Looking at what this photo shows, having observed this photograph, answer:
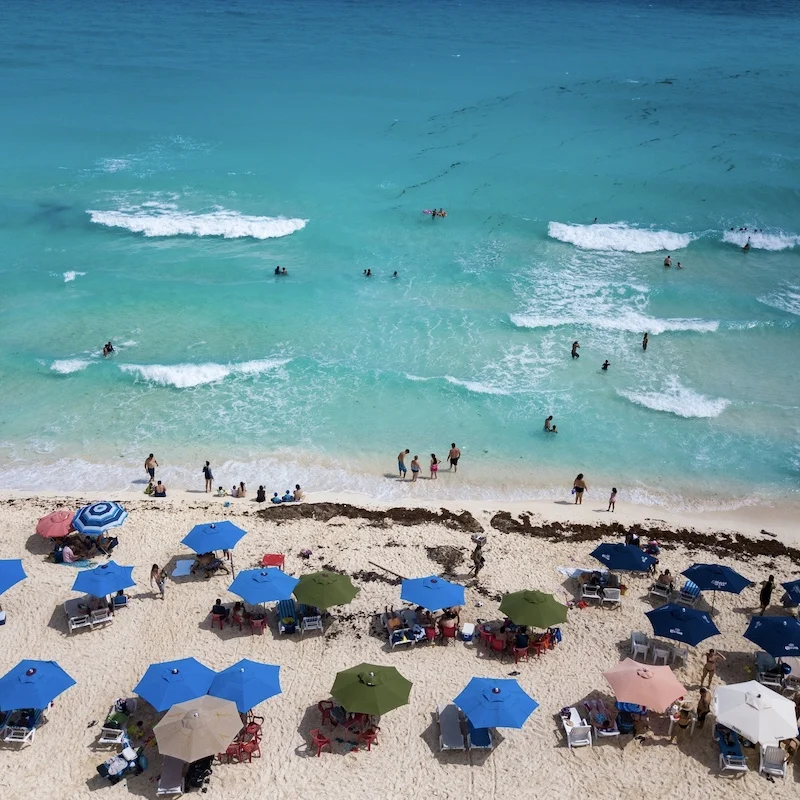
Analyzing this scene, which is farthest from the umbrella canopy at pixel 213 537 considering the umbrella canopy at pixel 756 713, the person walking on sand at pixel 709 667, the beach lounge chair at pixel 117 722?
the umbrella canopy at pixel 756 713

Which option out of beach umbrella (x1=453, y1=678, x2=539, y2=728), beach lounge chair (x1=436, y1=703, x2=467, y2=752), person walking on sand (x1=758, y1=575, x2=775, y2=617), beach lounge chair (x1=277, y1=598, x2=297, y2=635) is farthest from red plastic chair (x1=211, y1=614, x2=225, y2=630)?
person walking on sand (x1=758, y1=575, x2=775, y2=617)

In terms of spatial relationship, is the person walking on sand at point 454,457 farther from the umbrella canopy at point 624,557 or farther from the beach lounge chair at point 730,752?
the beach lounge chair at point 730,752

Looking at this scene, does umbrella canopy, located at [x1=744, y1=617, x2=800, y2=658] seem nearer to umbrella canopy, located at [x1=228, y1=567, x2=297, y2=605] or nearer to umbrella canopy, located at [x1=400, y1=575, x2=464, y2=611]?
umbrella canopy, located at [x1=400, y1=575, x2=464, y2=611]

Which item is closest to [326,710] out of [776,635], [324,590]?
[324,590]

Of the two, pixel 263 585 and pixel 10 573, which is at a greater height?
pixel 263 585

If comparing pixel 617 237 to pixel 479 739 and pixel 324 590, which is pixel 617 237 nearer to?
pixel 324 590

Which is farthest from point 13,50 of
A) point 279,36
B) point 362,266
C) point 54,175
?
point 362,266

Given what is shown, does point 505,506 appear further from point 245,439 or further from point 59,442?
point 59,442
